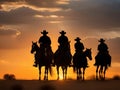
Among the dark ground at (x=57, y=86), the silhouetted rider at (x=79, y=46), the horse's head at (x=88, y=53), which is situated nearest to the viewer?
the dark ground at (x=57, y=86)

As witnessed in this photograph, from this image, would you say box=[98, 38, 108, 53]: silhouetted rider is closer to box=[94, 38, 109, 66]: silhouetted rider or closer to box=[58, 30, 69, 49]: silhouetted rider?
box=[94, 38, 109, 66]: silhouetted rider

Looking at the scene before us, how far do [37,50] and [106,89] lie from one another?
19.5 meters

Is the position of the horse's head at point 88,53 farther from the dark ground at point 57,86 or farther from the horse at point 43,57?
the dark ground at point 57,86

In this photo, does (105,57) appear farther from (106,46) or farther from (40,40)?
(40,40)

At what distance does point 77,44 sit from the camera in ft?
172

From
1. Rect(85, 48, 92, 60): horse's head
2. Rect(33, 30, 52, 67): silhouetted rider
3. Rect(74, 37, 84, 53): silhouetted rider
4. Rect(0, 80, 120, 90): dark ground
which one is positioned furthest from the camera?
Rect(74, 37, 84, 53): silhouetted rider

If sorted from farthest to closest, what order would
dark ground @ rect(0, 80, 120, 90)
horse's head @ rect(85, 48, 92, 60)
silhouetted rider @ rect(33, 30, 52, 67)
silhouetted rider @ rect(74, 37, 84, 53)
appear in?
silhouetted rider @ rect(74, 37, 84, 53) < horse's head @ rect(85, 48, 92, 60) < silhouetted rider @ rect(33, 30, 52, 67) < dark ground @ rect(0, 80, 120, 90)

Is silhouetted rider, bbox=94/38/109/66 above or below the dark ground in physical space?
above

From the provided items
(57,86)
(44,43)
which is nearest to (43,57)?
(44,43)

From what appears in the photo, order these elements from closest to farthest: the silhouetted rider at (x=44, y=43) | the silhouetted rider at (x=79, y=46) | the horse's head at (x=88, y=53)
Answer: the silhouetted rider at (x=44, y=43)
the horse's head at (x=88, y=53)
the silhouetted rider at (x=79, y=46)

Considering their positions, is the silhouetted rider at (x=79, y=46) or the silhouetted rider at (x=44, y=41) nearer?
the silhouetted rider at (x=44, y=41)

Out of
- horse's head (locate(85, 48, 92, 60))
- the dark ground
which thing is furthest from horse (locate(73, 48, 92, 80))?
the dark ground

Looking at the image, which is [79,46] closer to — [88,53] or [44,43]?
[88,53]

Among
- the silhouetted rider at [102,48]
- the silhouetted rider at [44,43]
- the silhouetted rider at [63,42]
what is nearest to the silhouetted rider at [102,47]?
the silhouetted rider at [102,48]
